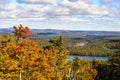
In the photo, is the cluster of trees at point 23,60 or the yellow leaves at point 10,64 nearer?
the yellow leaves at point 10,64

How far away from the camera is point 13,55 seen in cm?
3553

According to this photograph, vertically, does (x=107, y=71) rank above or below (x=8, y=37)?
below

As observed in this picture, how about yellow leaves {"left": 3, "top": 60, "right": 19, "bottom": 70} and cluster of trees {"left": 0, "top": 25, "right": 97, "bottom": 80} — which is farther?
cluster of trees {"left": 0, "top": 25, "right": 97, "bottom": 80}

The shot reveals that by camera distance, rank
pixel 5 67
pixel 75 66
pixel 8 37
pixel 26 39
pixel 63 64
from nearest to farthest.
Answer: pixel 5 67 < pixel 8 37 < pixel 26 39 < pixel 63 64 < pixel 75 66

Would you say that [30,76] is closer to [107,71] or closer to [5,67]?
[5,67]

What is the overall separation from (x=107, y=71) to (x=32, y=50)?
44.5 metres

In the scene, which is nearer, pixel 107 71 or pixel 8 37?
pixel 8 37

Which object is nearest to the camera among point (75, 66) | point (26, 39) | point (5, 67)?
point (5, 67)

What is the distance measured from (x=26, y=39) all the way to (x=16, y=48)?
621cm

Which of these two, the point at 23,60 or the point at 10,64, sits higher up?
the point at 23,60

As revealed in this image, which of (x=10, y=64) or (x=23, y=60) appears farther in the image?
(x=23, y=60)

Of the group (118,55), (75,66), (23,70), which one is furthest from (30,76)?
(75,66)

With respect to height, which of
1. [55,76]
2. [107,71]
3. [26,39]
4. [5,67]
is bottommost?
[107,71]

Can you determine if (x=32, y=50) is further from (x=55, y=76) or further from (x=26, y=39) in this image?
(x=55, y=76)
